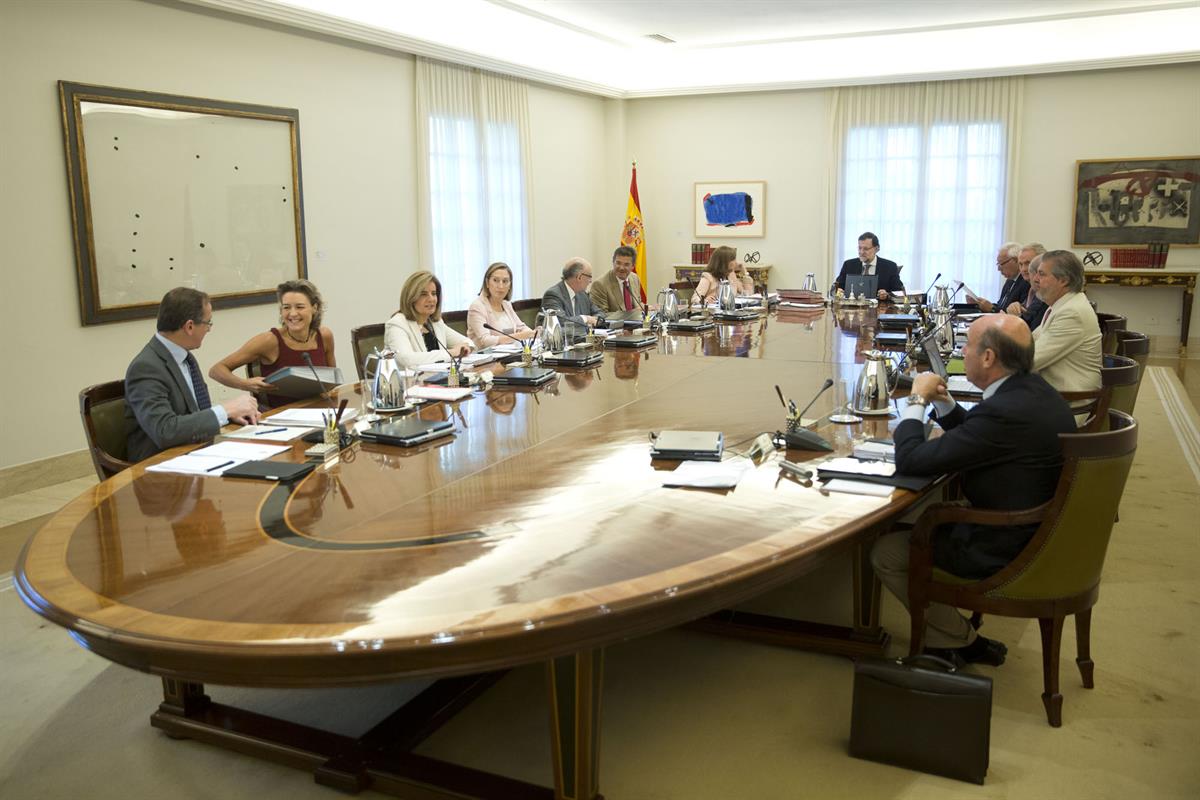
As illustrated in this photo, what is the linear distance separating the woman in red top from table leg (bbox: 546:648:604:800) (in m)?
2.49

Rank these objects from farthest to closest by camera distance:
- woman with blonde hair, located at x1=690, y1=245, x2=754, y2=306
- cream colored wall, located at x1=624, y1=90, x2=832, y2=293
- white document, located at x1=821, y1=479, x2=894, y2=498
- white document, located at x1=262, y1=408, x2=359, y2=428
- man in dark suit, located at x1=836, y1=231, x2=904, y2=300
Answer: cream colored wall, located at x1=624, y1=90, x2=832, y2=293
man in dark suit, located at x1=836, y1=231, x2=904, y2=300
woman with blonde hair, located at x1=690, y1=245, x2=754, y2=306
white document, located at x1=262, y1=408, x2=359, y2=428
white document, located at x1=821, y1=479, x2=894, y2=498

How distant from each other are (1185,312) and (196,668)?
992 cm

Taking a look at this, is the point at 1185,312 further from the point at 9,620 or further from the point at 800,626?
the point at 9,620

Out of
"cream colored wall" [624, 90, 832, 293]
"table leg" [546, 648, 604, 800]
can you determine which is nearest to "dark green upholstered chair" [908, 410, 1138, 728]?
"table leg" [546, 648, 604, 800]

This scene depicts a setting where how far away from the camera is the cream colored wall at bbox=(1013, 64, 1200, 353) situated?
9.37 m

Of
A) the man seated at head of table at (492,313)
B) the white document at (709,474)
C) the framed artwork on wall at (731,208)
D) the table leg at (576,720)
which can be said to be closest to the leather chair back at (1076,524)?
the white document at (709,474)

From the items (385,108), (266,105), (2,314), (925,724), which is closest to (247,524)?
(925,724)

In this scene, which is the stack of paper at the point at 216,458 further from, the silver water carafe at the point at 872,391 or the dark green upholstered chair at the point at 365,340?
the silver water carafe at the point at 872,391

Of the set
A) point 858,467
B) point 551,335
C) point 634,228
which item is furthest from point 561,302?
point 634,228

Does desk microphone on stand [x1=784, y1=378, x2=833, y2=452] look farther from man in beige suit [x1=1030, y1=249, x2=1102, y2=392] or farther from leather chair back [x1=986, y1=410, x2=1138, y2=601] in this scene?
man in beige suit [x1=1030, y1=249, x2=1102, y2=392]

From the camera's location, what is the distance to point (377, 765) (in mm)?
2551

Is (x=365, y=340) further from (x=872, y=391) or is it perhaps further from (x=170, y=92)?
(x=872, y=391)

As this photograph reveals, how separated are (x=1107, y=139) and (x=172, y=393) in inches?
367

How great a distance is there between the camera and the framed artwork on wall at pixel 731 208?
440 inches
